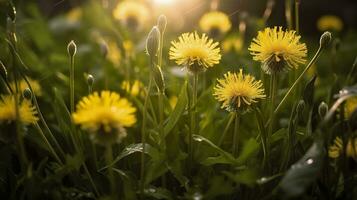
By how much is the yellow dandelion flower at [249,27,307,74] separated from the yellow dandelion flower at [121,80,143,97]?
1.31ft

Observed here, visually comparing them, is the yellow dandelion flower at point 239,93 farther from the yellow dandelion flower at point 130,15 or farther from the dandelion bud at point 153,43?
the yellow dandelion flower at point 130,15

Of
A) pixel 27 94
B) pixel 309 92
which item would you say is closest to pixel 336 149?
pixel 309 92

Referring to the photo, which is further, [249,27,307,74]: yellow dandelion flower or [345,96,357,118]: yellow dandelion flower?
[345,96,357,118]: yellow dandelion flower

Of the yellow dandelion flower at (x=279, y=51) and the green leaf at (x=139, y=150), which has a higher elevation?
the yellow dandelion flower at (x=279, y=51)

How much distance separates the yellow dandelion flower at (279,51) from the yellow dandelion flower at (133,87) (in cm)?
40

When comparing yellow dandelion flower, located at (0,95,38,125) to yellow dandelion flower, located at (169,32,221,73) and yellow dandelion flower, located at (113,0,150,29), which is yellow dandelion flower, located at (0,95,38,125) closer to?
yellow dandelion flower, located at (169,32,221,73)

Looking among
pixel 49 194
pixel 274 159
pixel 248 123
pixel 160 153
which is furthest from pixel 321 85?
pixel 49 194

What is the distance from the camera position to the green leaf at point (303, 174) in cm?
75

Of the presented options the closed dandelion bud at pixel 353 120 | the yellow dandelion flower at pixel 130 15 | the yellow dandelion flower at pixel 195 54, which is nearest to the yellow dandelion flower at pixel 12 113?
the yellow dandelion flower at pixel 195 54

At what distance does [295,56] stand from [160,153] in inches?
12.5

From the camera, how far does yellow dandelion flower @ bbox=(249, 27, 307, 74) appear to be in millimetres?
947

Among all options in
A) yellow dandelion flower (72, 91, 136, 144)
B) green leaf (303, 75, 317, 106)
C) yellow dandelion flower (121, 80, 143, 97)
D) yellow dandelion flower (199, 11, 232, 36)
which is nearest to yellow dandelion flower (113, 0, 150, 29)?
yellow dandelion flower (199, 11, 232, 36)

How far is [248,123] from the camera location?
124 centimetres

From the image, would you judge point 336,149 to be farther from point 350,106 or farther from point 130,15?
point 130,15
